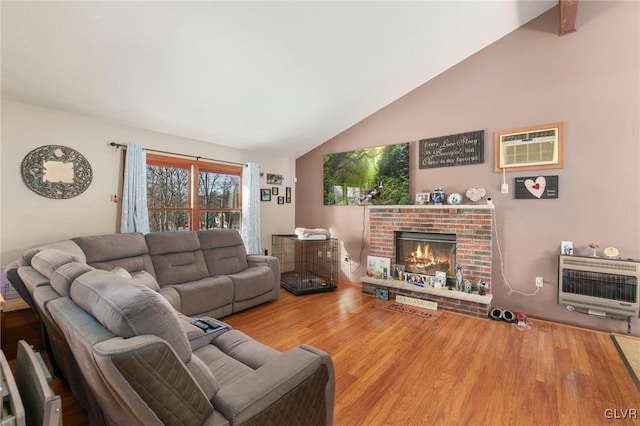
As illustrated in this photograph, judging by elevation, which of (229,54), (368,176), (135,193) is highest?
(229,54)

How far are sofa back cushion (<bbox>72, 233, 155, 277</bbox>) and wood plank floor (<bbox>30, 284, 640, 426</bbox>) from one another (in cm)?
122

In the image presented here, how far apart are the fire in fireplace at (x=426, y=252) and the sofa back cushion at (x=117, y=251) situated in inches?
129

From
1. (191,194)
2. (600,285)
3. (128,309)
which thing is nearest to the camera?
(128,309)

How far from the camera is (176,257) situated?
131 inches

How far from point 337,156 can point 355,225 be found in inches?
50.2

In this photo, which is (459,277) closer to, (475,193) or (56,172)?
(475,193)

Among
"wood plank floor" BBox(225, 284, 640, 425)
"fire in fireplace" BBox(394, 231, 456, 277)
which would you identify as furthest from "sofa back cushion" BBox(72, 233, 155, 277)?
"fire in fireplace" BBox(394, 231, 456, 277)

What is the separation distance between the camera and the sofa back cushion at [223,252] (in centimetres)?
363

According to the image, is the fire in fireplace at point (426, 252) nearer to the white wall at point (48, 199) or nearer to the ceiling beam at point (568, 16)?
the ceiling beam at point (568, 16)

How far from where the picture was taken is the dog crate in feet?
14.4

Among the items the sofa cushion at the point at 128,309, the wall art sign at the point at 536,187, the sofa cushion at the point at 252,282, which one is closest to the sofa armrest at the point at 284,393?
the sofa cushion at the point at 128,309

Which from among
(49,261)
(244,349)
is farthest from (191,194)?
(244,349)

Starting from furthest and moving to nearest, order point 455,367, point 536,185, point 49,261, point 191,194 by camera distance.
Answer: point 191,194
point 536,185
point 455,367
point 49,261

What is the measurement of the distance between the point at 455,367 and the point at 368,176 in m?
2.96
